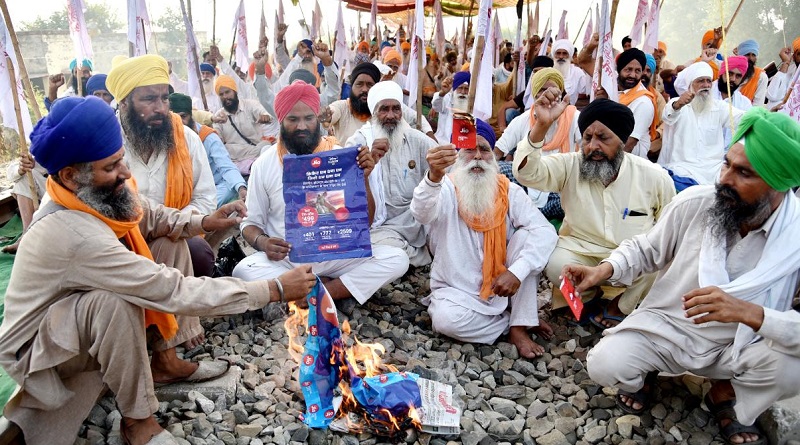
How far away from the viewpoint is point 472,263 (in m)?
3.78

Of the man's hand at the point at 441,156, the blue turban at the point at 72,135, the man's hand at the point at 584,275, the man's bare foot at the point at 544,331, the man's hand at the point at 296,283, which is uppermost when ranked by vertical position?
the blue turban at the point at 72,135

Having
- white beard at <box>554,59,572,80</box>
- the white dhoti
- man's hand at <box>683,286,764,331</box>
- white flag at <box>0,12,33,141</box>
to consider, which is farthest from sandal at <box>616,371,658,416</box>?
white beard at <box>554,59,572,80</box>

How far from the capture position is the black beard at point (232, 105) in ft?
23.1

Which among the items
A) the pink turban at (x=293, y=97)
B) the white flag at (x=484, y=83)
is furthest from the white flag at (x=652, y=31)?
the pink turban at (x=293, y=97)

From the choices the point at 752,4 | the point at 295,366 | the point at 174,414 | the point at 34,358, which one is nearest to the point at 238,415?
the point at 174,414

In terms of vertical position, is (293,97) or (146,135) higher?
(293,97)

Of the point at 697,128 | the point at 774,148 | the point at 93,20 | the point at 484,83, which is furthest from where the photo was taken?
the point at 93,20

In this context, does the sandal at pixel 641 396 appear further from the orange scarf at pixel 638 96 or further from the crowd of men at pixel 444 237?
the orange scarf at pixel 638 96

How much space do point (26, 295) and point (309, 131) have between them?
90.2 inches

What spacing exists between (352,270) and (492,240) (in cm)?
101

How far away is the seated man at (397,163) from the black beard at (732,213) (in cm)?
243

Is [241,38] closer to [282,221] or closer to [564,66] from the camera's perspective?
[564,66]

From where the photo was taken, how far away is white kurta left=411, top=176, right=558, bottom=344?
358cm

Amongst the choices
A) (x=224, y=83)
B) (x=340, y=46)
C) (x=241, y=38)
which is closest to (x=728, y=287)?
(x=224, y=83)
